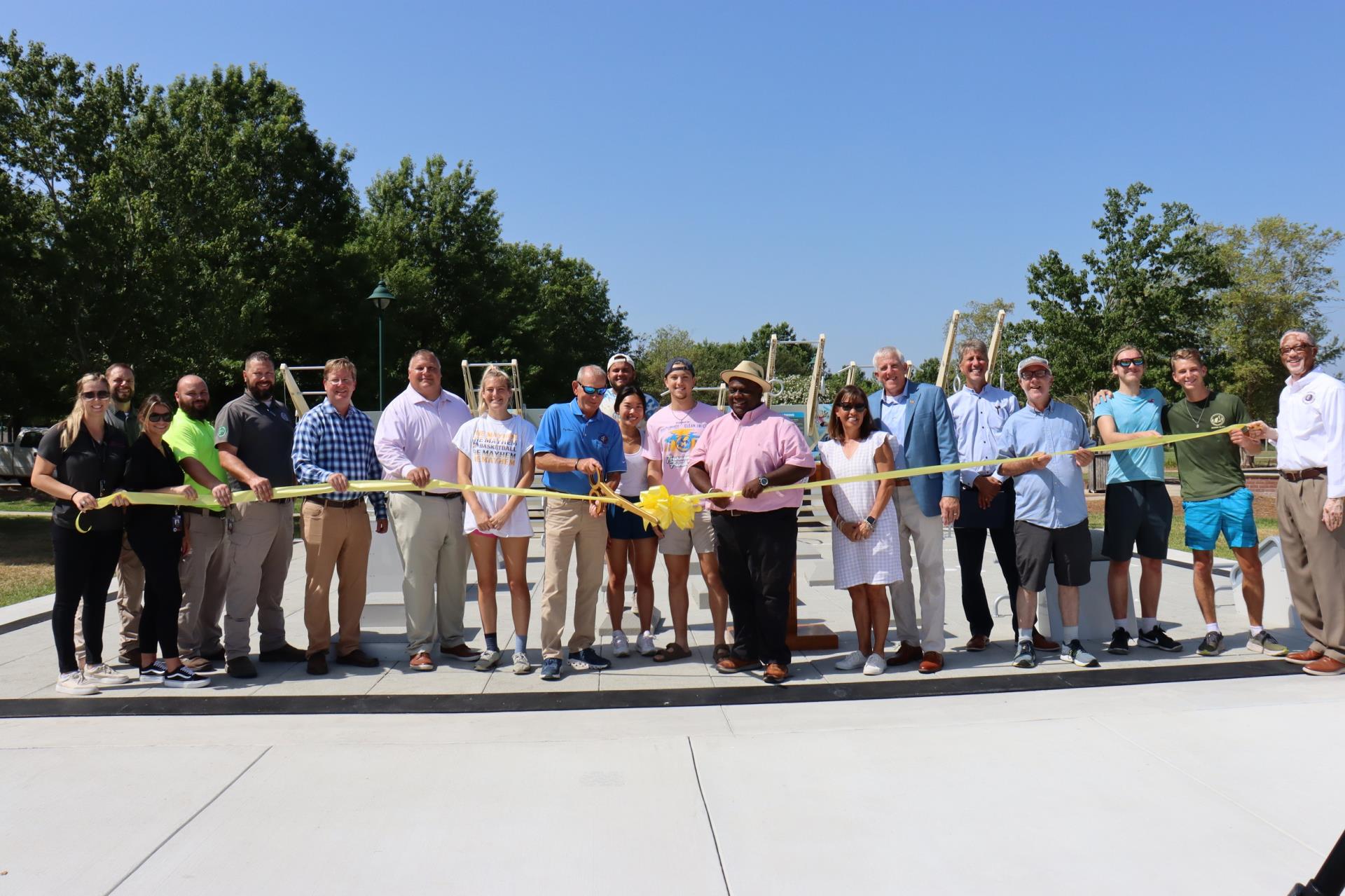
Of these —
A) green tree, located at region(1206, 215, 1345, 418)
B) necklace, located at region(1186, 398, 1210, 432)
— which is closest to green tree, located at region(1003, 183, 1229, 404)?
green tree, located at region(1206, 215, 1345, 418)

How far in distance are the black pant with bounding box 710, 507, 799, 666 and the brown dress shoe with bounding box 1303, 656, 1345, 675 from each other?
310 cm

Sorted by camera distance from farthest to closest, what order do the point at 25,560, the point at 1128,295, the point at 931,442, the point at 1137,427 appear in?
the point at 1128,295, the point at 25,560, the point at 1137,427, the point at 931,442

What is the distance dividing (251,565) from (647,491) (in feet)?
8.24

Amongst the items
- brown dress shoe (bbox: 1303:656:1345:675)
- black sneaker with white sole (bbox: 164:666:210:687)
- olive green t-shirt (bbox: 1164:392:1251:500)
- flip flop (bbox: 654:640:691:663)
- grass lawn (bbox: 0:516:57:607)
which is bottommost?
brown dress shoe (bbox: 1303:656:1345:675)

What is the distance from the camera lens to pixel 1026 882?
2887mm

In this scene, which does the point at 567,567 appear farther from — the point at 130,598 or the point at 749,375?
the point at 130,598

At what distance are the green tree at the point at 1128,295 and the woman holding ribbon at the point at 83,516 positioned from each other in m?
29.0

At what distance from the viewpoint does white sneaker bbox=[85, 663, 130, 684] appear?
522 centimetres

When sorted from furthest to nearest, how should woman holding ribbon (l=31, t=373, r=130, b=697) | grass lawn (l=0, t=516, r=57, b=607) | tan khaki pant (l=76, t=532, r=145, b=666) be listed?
1. grass lawn (l=0, t=516, r=57, b=607)
2. tan khaki pant (l=76, t=532, r=145, b=666)
3. woman holding ribbon (l=31, t=373, r=130, b=697)

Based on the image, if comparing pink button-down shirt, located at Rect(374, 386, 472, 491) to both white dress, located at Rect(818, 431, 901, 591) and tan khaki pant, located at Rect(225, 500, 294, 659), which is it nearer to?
tan khaki pant, located at Rect(225, 500, 294, 659)

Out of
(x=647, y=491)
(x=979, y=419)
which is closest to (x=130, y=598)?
(x=647, y=491)

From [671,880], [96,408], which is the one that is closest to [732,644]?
[671,880]

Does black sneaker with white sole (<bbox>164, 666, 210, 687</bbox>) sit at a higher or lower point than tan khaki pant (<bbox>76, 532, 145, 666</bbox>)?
lower

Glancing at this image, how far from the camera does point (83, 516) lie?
5059mm
